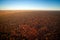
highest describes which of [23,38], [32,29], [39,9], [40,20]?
[39,9]

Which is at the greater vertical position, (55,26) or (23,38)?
(55,26)

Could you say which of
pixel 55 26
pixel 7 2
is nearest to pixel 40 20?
pixel 55 26

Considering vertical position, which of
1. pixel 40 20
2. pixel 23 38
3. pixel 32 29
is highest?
pixel 40 20

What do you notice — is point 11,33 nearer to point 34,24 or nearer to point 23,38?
point 23,38

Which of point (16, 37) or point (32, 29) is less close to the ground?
point (32, 29)

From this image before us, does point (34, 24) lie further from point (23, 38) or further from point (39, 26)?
point (23, 38)

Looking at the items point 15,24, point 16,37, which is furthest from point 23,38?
point 15,24
